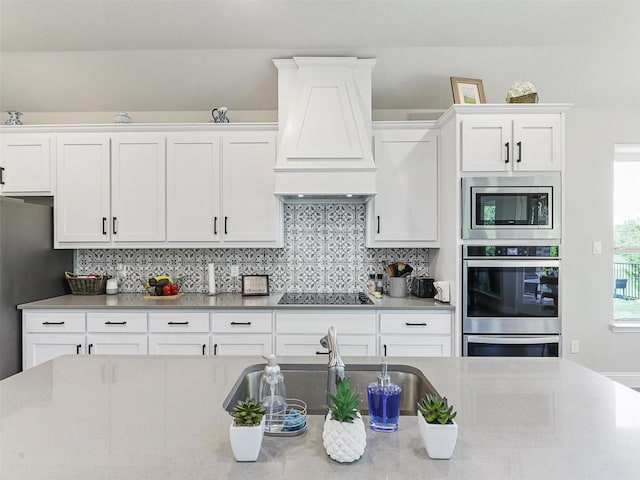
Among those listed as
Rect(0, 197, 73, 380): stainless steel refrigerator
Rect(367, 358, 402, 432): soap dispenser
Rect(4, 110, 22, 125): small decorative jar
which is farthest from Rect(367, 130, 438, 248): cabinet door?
Rect(4, 110, 22, 125): small decorative jar

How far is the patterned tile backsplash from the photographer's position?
3619 mm

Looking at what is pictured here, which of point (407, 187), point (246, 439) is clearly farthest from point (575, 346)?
point (246, 439)

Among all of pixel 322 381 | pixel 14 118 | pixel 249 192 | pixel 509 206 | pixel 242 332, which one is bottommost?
pixel 242 332

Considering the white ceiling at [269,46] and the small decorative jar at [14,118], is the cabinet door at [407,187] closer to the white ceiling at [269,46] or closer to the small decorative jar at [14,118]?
the white ceiling at [269,46]

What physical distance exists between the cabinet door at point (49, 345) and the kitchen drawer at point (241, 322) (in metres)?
1.00

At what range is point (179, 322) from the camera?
295 cm

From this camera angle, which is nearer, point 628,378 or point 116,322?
point 116,322

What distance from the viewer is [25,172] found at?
3.32 metres

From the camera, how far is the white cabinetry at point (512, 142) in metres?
2.83

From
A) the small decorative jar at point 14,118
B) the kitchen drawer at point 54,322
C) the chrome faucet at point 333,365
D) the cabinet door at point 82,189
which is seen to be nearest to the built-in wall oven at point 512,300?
the chrome faucet at point 333,365

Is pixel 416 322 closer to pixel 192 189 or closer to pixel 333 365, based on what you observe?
pixel 333 365

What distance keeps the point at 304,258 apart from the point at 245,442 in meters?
2.82

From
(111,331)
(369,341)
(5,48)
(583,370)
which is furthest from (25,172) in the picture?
(583,370)

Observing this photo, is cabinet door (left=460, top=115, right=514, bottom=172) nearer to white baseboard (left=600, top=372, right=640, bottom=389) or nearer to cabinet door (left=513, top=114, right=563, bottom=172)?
cabinet door (left=513, top=114, right=563, bottom=172)
